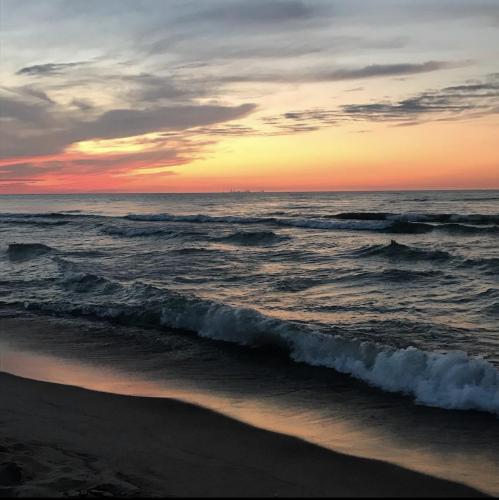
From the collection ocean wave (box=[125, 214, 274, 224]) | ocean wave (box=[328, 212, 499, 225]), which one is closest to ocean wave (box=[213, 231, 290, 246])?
ocean wave (box=[328, 212, 499, 225])

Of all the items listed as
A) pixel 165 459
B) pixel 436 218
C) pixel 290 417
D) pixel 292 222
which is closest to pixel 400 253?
pixel 290 417

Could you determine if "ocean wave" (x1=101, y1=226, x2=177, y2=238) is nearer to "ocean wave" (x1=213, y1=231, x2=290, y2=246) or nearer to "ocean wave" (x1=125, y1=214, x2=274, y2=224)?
"ocean wave" (x1=213, y1=231, x2=290, y2=246)

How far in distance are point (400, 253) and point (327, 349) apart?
11.0 meters

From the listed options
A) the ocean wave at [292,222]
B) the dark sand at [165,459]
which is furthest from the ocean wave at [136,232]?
the dark sand at [165,459]

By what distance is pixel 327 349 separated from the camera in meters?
7.02

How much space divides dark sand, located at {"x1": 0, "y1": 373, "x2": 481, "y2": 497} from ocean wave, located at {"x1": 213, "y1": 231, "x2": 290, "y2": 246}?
57.5 feet

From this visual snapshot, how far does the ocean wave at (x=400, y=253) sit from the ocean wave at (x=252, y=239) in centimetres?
532

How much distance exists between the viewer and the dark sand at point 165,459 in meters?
3.61

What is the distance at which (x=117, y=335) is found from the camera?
28.3 ft

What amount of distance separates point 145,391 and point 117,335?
2854 millimetres

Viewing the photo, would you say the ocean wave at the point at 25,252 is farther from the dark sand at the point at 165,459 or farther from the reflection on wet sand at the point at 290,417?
the dark sand at the point at 165,459

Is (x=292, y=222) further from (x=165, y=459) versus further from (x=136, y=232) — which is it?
(x=165, y=459)

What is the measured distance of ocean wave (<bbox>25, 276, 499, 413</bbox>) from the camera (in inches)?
223

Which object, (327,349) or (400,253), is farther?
(400,253)
